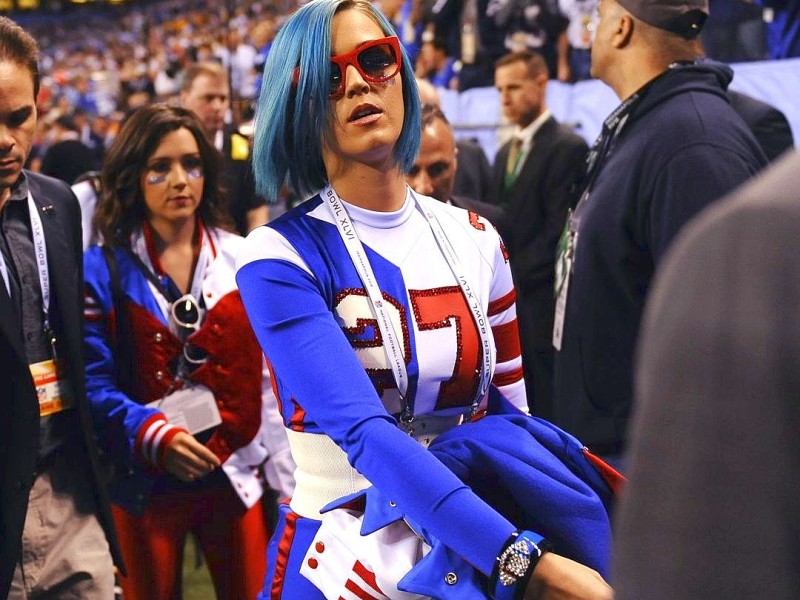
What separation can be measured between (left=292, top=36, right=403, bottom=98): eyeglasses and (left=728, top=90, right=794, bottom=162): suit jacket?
2299 millimetres

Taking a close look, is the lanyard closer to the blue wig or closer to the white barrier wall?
the blue wig

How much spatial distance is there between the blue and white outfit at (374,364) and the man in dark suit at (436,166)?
172cm

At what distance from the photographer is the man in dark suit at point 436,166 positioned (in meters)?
3.67

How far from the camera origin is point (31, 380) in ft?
7.31

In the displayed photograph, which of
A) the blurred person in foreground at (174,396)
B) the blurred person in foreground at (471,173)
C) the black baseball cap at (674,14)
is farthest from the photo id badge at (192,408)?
the blurred person in foreground at (471,173)

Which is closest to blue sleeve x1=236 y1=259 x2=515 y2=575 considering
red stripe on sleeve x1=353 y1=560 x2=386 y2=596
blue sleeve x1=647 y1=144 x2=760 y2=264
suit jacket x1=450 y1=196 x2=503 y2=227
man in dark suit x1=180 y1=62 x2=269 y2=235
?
red stripe on sleeve x1=353 y1=560 x2=386 y2=596

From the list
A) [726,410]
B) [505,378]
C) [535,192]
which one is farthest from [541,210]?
[726,410]

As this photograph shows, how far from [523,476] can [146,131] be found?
2221mm

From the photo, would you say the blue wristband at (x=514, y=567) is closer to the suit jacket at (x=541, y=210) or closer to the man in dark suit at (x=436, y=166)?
the man in dark suit at (x=436, y=166)

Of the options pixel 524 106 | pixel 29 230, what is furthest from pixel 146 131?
pixel 524 106

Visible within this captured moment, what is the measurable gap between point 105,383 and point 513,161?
3.07m

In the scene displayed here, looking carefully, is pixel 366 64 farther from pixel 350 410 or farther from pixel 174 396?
pixel 174 396

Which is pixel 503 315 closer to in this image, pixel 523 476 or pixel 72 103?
pixel 523 476

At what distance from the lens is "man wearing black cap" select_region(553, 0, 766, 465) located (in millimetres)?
2568
